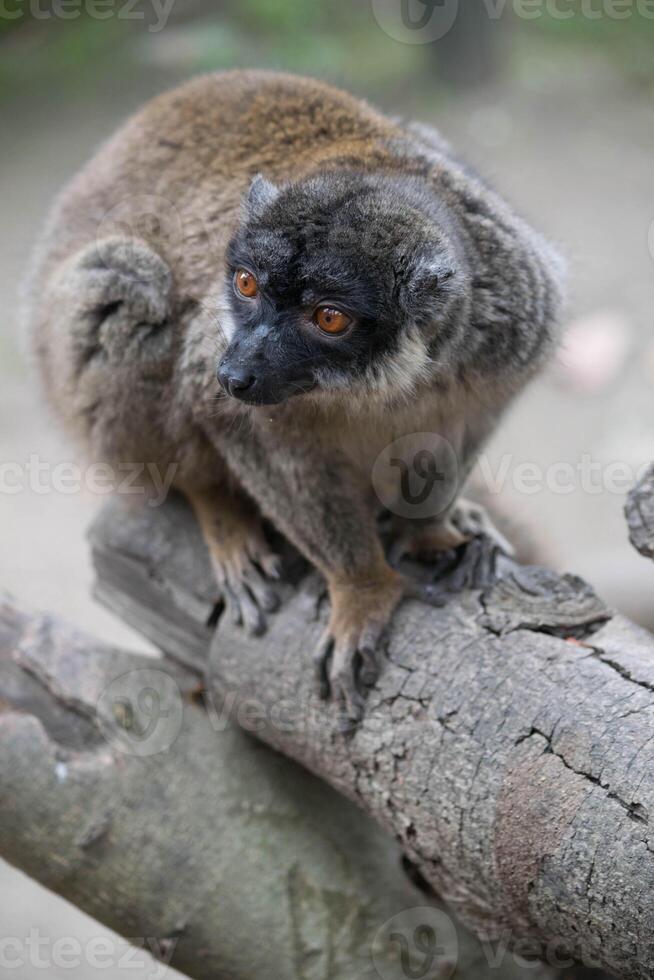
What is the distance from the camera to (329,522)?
4.13 m

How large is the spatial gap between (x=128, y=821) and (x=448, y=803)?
1346 mm

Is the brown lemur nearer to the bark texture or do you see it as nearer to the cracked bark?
the cracked bark

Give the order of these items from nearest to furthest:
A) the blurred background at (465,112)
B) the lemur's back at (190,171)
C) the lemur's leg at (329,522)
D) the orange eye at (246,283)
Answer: the orange eye at (246,283) → the lemur's leg at (329,522) → the lemur's back at (190,171) → the blurred background at (465,112)

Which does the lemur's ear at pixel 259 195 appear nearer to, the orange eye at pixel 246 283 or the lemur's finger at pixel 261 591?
the orange eye at pixel 246 283

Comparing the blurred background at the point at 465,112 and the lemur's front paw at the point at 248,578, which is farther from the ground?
the blurred background at the point at 465,112

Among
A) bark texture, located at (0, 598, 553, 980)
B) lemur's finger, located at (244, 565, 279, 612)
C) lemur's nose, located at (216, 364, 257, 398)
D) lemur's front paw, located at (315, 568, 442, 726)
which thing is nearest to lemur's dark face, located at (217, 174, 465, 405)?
lemur's nose, located at (216, 364, 257, 398)

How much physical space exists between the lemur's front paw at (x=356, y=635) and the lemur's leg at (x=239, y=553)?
32 centimetres

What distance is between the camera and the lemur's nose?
3.58 m

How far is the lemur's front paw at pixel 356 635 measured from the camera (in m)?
3.83

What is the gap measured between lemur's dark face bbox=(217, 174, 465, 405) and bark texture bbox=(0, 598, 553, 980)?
61.4 inches

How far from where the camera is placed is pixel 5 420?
34.3 ft

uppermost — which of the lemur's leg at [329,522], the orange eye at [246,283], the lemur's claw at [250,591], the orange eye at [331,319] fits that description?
the orange eye at [331,319]

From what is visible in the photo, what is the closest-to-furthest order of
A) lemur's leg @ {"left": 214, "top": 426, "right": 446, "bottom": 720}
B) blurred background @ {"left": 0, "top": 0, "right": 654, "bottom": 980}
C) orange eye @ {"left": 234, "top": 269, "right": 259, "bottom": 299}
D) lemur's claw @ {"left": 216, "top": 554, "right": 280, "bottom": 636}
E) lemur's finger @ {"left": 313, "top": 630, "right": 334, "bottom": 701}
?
1. orange eye @ {"left": 234, "top": 269, "right": 259, "bottom": 299}
2. lemur's finger @ {"left": 313, "top": 630, "right": 334, "bottom": 701}
3. lemur's leg @ {"left": 214, "top": 426, "right": 446, "bottom": 720}
4. lemur's claw @ {"left": 216, "top": 554, "right": 280, "bottom": 636}
5. blurred background @ {"left": 0, "top": 0, "right": 654, "bottom": 980}

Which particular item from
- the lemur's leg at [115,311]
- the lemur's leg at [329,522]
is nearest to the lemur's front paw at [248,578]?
the lemur's leg at [329,522]
